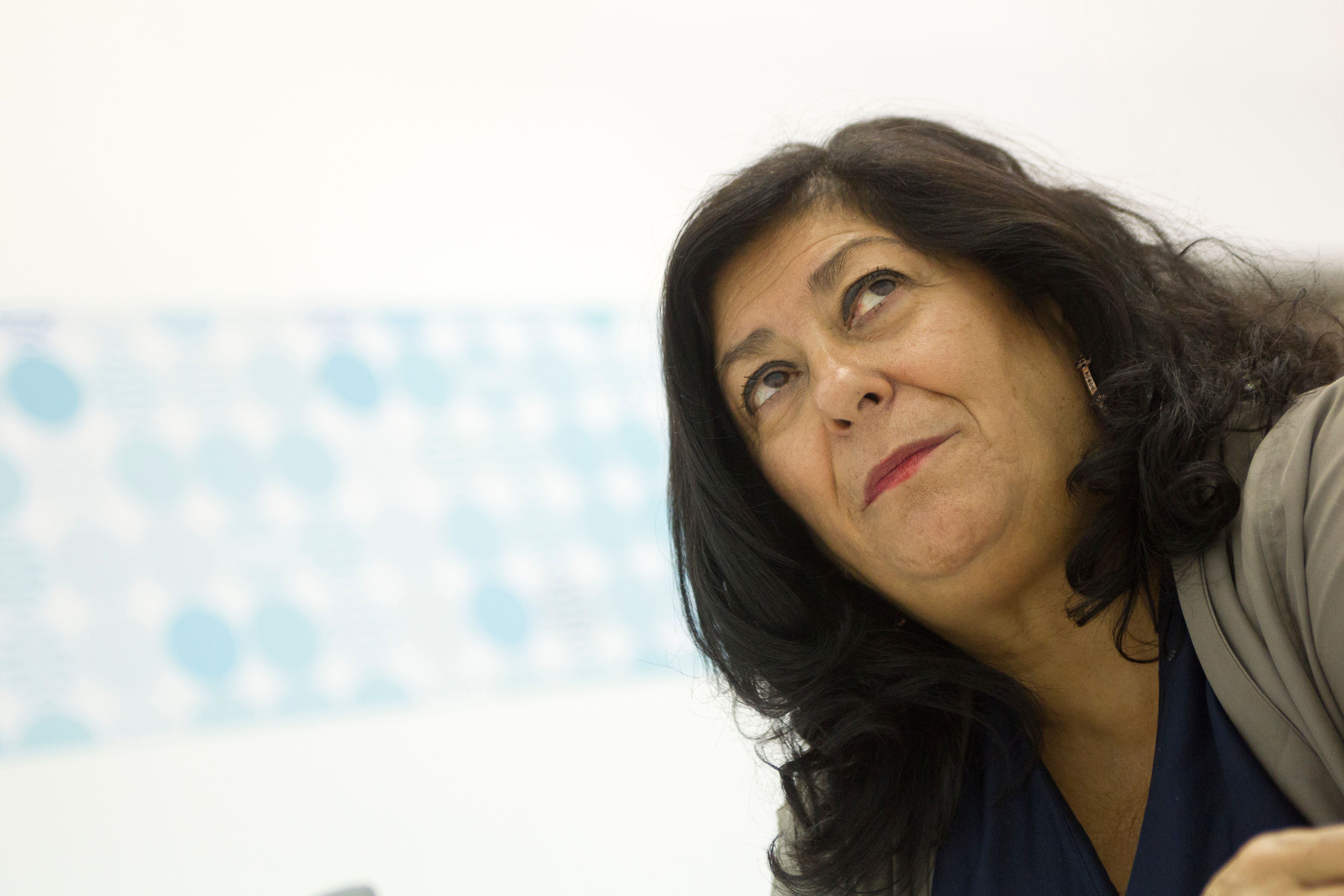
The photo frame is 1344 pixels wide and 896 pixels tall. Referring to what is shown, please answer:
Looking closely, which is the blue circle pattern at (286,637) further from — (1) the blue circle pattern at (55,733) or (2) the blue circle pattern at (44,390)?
(2) the blue circle pattern at (44,390)

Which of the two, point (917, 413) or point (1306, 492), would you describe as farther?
point (917, 413)

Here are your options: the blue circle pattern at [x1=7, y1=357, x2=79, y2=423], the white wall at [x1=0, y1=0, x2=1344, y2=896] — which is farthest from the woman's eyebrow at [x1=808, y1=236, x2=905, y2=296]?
the blue circle pattern at [x1=7, y1=357, x2=79, y2=423]

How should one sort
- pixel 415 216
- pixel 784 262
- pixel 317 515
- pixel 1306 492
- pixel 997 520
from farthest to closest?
pixel 415 216, pixel 317 515, pixel 784 262, pixel 997 520, pixel 1306 492

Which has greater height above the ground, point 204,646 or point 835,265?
point 204,646

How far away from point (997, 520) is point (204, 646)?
96 centimetres

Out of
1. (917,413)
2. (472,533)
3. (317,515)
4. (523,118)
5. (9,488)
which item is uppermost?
(523,118)

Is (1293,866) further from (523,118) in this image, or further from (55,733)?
(523,118)

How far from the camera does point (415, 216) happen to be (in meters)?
1.38

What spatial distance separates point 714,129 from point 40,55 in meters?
0.97

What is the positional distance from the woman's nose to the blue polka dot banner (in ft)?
1.80

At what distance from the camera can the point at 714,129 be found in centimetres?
158

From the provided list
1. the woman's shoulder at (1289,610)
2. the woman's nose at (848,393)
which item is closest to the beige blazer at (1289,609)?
the woman's shoulder at (1289,610)

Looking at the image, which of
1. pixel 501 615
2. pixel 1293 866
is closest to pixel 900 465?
pixel 1293 866

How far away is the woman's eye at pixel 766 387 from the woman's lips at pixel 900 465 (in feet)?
0.55
